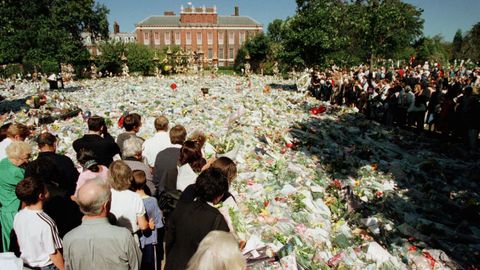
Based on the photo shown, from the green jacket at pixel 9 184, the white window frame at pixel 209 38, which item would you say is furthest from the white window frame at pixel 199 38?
the green jacket at pixel 9 184

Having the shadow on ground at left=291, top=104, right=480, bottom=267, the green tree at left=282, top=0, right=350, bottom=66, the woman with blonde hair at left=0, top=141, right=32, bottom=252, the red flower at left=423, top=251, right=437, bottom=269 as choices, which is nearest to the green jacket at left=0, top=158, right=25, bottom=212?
the woman with blonde hair at left=0, top=141, right=32, bottom=252

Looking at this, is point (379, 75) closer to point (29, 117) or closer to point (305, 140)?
point (305, 140)

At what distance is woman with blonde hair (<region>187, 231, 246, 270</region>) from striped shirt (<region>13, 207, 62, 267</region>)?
1.60 meters

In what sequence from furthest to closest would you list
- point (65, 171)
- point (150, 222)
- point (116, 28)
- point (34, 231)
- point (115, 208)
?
point (116, 28), point (65, 171), point (150, 222), point (115, 208), point (34, 231)

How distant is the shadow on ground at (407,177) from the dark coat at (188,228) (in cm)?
333

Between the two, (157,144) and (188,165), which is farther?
(157,144)

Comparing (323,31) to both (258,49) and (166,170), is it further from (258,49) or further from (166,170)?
(258,49)

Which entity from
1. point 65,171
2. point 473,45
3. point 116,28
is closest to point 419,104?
point 65,171

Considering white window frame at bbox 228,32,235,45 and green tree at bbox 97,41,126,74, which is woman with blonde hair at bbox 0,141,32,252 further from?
white window frame at bbox 228,32,235,45

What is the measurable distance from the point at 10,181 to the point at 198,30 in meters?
59.9

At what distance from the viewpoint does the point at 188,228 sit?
7.96 feet

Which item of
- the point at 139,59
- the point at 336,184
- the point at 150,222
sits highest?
the point at 139,59

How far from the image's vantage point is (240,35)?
2384 inches

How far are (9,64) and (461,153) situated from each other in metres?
44.6
